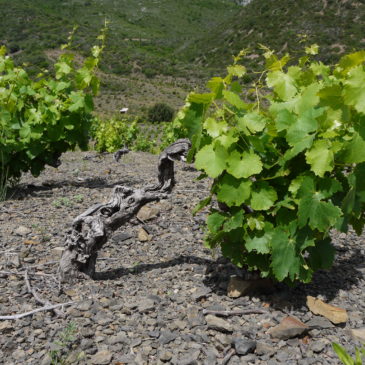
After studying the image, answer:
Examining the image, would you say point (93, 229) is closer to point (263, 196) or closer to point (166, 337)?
point (166, 337)

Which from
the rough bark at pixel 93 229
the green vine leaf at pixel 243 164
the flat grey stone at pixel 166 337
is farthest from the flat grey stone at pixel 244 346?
the rough bark at pixel 93 229

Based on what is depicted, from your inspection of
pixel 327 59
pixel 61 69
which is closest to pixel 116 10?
pixel 327 59

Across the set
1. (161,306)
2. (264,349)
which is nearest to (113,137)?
(161,306)

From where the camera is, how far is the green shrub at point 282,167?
205 centimetres

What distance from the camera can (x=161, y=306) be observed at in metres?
2.53

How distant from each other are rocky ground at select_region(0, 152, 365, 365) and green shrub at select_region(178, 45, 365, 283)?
0.94 ft

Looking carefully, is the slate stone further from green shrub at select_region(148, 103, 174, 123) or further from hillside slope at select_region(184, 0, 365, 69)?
hillside slope at select_region(184, 0, 365, 69)

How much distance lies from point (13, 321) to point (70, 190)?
8.71 feet

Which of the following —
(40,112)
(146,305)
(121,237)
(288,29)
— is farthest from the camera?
(288,29)

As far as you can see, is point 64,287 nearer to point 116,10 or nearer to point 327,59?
point 327,59

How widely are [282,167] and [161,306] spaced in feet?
3.25

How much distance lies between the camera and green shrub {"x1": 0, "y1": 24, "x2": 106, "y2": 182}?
15.8ft

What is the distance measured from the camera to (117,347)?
2.23 metres

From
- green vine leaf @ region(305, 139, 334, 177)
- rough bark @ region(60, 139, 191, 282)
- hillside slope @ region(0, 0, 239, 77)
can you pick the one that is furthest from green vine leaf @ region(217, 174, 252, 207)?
hillside slope @ region(0, 0, 239, 77)
